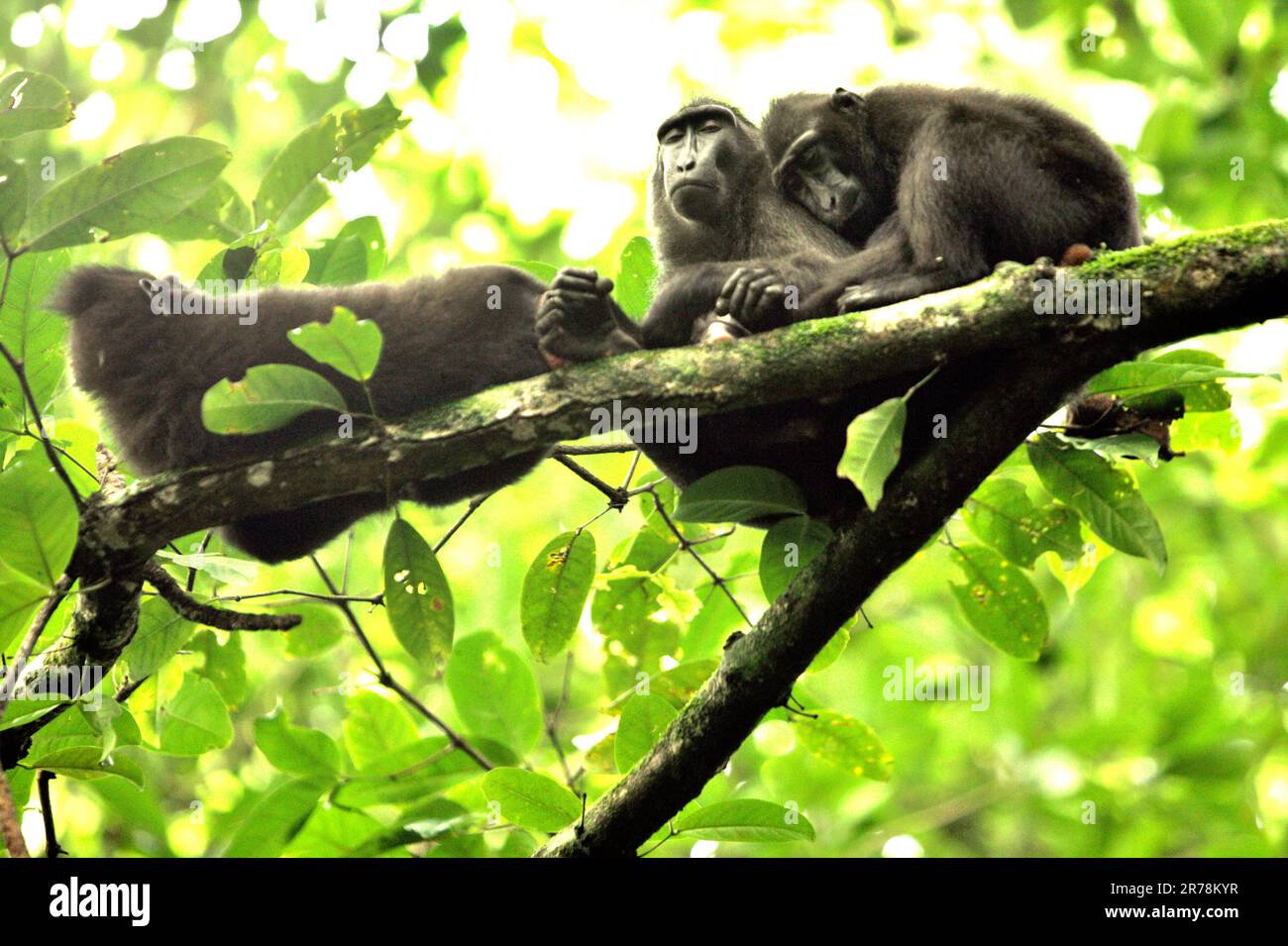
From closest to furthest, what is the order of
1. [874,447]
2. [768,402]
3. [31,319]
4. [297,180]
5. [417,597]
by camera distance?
[874,447]
[768,402]
[31,319]
[417,597]
[297,180]

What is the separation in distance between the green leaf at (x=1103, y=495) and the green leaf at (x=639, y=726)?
1486 mm

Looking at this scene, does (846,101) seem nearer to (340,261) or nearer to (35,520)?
(340,261)

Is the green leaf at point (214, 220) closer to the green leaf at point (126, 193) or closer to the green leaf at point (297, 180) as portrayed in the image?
the green leaf at point (297, 180)

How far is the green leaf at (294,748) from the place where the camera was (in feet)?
14.9

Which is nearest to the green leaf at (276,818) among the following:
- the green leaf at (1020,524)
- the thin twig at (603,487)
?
the thin twig at (603,487)

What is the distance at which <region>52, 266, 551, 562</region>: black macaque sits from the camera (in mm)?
3637

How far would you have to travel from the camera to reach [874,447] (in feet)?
10.3

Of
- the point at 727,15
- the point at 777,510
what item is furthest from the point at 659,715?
the point at 727,15

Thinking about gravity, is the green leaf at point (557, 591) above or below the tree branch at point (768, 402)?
below

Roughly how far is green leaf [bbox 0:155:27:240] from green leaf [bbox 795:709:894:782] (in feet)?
9.92

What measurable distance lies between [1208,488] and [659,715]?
7.69m

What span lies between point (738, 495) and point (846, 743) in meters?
1.20

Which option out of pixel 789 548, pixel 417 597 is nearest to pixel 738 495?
pixel 789 548

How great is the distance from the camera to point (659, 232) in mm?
5164
